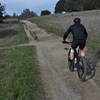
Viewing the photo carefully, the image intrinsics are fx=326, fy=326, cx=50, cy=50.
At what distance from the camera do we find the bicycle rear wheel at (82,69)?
960 centimetres

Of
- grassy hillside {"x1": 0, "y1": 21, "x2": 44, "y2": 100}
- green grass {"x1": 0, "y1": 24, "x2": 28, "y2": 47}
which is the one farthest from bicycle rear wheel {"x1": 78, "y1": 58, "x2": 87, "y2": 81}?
green grass {"x1": 0, "y1": 24, "x2": 28, "y2": 47}

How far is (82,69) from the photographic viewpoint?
9.80 meters

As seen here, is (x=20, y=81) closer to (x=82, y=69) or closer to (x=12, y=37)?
(x=82, y=69)

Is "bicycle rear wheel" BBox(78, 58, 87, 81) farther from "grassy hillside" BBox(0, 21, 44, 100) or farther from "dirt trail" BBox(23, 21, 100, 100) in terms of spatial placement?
"grassy hillside" BBox(0, 21, 44, 100)

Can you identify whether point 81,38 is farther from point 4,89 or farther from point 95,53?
point 95,53

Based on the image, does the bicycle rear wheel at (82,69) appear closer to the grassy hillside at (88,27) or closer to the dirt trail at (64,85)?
the dirt trail at (64,85)

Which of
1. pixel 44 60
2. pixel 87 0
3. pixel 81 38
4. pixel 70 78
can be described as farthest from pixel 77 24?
pixel 87 0

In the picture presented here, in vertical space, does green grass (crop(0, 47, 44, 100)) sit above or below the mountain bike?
below

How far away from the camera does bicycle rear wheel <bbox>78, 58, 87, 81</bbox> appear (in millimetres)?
9602

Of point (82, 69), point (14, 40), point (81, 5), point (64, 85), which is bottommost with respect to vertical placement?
point (14, 40)

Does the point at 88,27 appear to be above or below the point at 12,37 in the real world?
above

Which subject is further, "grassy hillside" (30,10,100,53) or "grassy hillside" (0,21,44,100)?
"grassy hillside" (30,10,100,53)

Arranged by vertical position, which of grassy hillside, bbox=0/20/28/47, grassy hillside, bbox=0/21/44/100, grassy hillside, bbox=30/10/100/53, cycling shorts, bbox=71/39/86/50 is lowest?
grassy hillside, bbox=0/20/28/47

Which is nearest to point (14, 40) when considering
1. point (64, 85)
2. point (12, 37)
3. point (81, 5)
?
point (12, 37)
